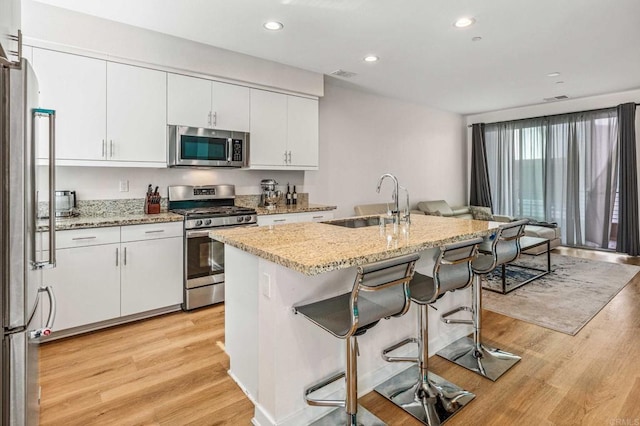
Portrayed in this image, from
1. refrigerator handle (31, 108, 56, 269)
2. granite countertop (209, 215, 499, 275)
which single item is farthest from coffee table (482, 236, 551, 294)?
refrigerator handle (31, 108, 56, 269)

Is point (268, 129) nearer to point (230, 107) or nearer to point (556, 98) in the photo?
point (230, 107)

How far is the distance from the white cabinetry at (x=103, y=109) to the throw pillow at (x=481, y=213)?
595 centimetres

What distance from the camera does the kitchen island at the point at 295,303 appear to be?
1713 millimetres

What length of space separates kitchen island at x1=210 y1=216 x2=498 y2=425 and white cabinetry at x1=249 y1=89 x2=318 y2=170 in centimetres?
193

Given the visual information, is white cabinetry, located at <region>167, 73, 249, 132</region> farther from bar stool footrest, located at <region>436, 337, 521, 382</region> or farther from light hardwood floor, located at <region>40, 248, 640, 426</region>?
bar stool footrest, located at <region>436, 337, 521, 382</region>

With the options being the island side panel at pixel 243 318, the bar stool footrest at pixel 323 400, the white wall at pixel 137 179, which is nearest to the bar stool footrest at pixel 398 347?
the bar stool footrest at pixel 323 400

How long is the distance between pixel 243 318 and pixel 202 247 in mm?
1580

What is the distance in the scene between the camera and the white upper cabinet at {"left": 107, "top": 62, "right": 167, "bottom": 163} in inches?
124

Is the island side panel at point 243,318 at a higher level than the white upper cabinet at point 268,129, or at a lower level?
lower

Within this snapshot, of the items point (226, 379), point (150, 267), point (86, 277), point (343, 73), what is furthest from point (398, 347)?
point (343, 73)

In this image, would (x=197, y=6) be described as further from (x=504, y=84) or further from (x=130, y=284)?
(x=504, y=84)

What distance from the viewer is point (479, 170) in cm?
751

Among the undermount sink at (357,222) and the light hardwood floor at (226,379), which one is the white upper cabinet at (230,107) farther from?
the light hardwood floor at (226,379)

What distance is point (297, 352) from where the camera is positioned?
5.94ft
